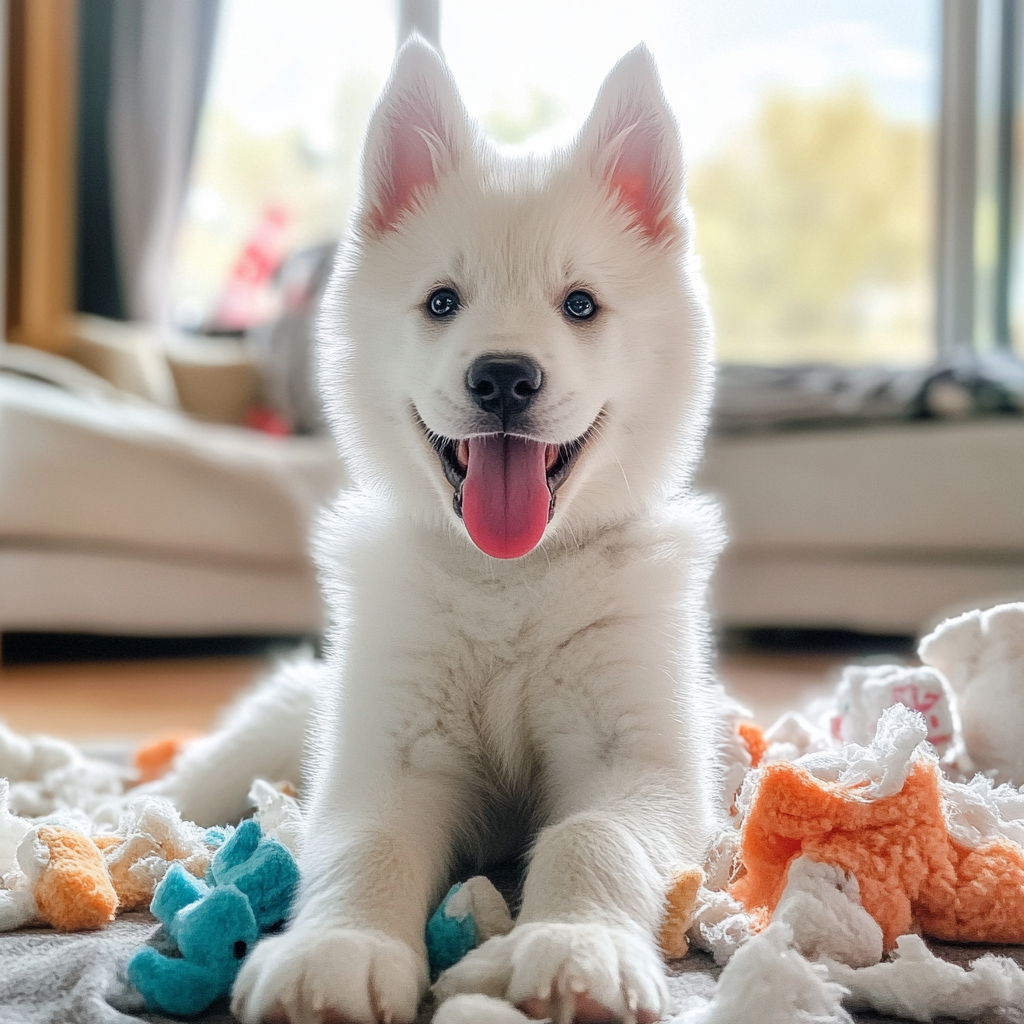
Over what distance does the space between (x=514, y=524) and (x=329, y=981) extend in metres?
0.55

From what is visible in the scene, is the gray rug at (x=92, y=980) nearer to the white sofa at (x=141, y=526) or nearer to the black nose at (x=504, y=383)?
the black nose at (x=504, y=383)

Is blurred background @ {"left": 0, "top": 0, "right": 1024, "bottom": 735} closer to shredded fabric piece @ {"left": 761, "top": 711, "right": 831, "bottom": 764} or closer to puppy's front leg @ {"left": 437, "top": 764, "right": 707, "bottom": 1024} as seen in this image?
shredded fabric piece @ {"left": 761, "top": 711, "right": 831, "bottom": 764}

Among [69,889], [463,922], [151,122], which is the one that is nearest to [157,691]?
[69,889]

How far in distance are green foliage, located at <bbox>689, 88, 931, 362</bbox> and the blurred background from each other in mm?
19

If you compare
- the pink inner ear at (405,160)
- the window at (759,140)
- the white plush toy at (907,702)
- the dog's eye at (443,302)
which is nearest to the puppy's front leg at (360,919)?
the dog's eye at (443,302)

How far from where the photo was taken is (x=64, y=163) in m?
6.86

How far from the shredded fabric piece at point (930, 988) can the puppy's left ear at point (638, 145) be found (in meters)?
0.95

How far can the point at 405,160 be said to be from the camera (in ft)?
5.07

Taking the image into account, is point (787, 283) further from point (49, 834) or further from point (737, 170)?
point (49, 834)

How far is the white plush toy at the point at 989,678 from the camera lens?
5.12 feet

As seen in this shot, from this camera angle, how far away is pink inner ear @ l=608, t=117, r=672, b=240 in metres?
1.52

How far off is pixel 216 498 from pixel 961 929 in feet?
10.1

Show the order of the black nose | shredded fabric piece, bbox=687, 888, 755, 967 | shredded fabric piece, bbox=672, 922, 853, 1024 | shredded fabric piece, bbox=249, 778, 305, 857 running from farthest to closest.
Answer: shredded fabric piece, bbox=249, 778, 305, 857, the black nose, shredded fabric piece, bbox=687, 888, 755, 967, shredded fabric piece, bbox=672, 922, 853, 1024

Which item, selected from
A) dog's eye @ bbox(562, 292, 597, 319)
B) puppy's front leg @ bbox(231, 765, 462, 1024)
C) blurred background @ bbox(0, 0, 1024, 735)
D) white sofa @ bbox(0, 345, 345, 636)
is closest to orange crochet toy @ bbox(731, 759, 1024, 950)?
puppy's front leg @ bbox(231, 765, 462, 1024)
